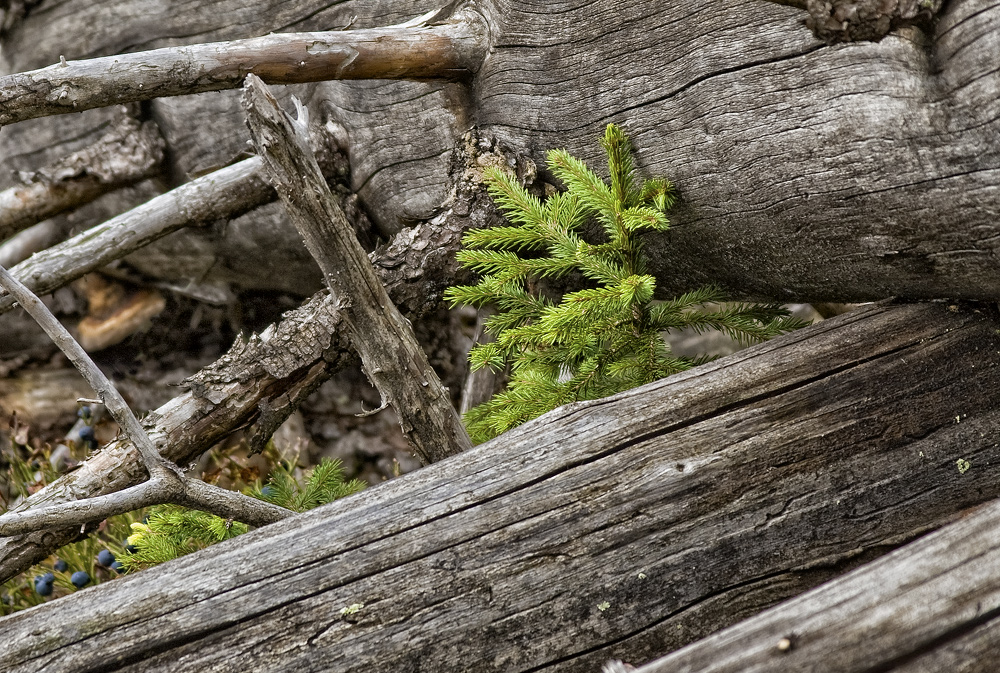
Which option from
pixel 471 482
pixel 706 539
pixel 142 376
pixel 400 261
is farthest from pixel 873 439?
pixel 142 376

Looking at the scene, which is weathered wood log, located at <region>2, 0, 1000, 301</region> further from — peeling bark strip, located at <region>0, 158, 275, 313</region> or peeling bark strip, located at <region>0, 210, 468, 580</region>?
peeling bark strip, located at <region>0, 210, 468, 580</region>

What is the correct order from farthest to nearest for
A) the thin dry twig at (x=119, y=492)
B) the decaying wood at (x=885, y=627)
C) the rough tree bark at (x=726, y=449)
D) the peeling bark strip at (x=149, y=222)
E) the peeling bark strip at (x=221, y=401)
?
1. the peeling bark strip at (x=149, y=222)
2. the peeling bark strip at (x=221, y=401)
3. the thin dry twig at (x=119, y=492)
4. the rough tree bark at (x=726, y=449)
5. the decaying wood at (x=885, y=627)

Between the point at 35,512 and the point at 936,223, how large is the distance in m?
2.27

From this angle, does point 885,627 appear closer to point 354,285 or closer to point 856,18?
point 856,18

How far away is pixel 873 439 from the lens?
181cm

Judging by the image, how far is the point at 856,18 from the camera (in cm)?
154

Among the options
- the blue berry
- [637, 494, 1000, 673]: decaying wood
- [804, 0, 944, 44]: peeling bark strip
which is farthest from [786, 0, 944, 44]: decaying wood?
the blue berry

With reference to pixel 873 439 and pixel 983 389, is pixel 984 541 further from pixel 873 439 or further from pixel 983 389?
pixel 983 389

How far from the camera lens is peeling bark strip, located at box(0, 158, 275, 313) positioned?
3.01m

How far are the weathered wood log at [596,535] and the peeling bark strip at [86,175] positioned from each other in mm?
2438

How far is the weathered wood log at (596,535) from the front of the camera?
5.45ft

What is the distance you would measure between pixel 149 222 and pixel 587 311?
199cm

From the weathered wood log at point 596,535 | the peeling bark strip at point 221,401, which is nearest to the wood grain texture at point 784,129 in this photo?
the weathered wood log at point 596,535

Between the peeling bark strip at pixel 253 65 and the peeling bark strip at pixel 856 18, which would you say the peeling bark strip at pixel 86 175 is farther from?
the peeling bark strip at pixel 856 18
